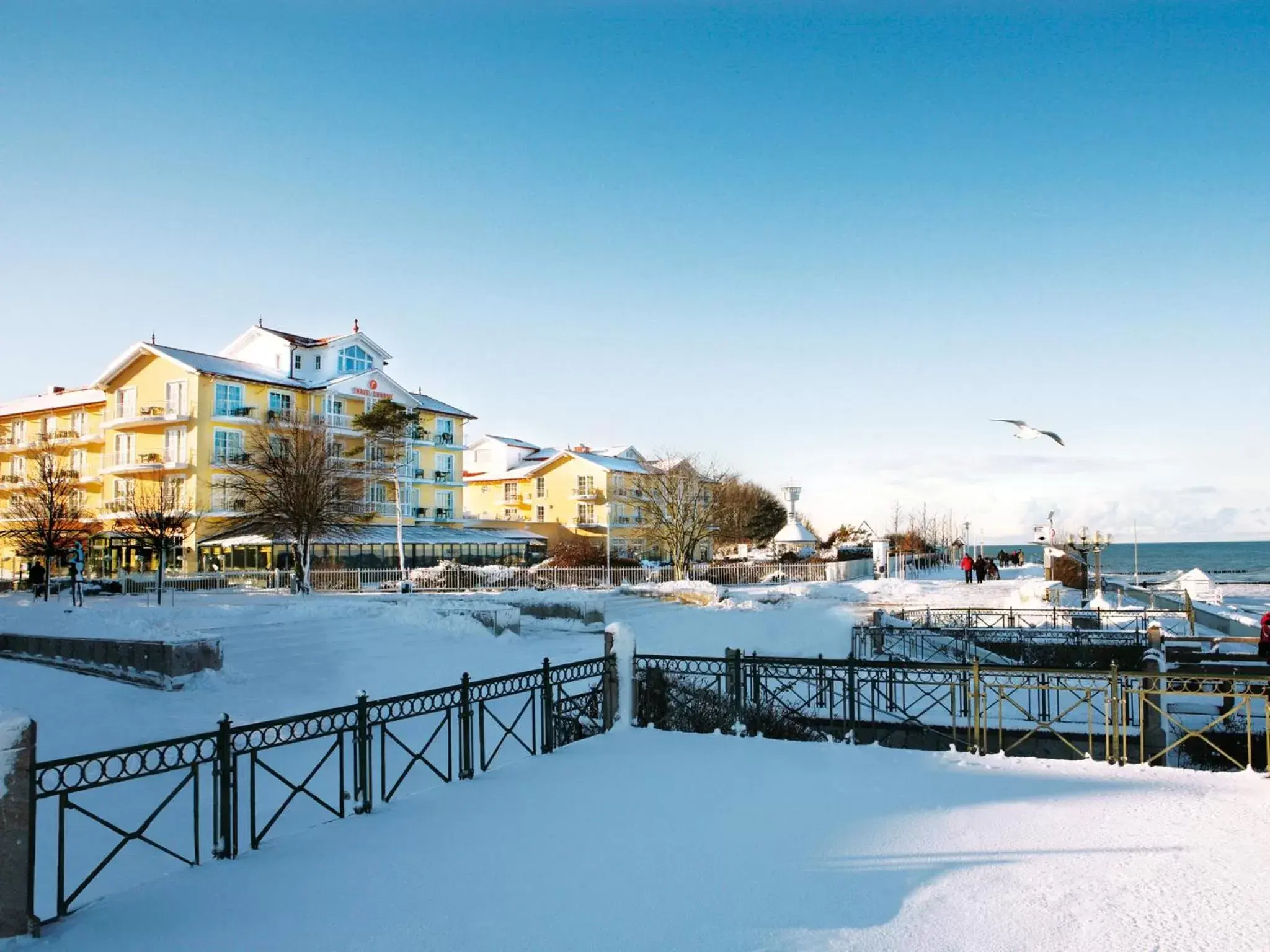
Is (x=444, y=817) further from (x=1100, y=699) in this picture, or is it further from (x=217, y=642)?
(x=1100, y=699)

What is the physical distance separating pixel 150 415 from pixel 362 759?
131 feet

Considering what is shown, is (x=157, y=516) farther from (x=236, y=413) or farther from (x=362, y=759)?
(x=362, y=759)

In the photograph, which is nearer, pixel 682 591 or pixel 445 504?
pixel 682 591

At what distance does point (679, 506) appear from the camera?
155 feet

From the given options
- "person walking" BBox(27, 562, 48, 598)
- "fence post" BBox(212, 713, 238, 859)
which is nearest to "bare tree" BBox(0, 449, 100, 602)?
"person walking" BBox(27, 562, 48, 598)

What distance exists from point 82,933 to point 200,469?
3969 cm

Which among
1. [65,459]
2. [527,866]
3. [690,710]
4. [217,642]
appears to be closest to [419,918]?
[527,866]

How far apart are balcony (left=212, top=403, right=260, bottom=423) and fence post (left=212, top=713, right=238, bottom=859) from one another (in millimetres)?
38864

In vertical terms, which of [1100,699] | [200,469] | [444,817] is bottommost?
[1100,699]

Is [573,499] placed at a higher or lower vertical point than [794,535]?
higher

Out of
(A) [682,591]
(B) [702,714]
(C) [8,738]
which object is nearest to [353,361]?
(A) [682,591]

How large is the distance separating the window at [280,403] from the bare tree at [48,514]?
872cm

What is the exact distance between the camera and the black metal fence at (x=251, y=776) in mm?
5891

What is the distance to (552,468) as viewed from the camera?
6175cm
